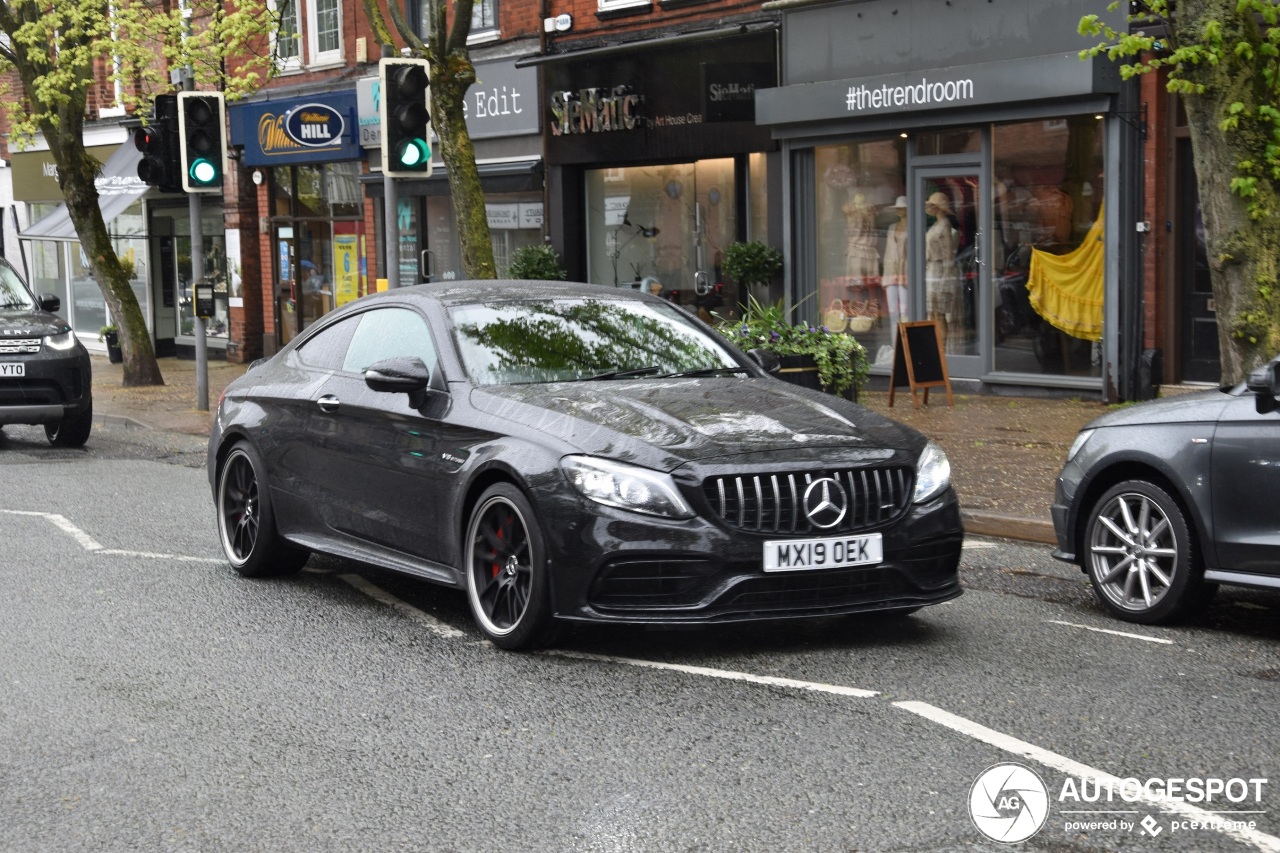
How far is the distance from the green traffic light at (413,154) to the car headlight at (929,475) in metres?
7.99

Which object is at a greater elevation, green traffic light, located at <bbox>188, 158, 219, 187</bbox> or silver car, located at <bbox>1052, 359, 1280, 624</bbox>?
green traffic light, located at <bbox>188, 158, 219, 187</bbox>

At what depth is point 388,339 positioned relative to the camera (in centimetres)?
806

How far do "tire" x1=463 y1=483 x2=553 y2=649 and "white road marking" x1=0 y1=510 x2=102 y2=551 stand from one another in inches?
148

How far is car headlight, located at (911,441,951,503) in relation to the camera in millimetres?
6703

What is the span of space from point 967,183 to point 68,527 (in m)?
10.8

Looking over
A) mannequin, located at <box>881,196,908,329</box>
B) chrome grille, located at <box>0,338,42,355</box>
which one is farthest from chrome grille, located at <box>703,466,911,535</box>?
mannequin, located at <box>881,196,908,329</box>

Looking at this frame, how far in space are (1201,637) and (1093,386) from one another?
33.3ft

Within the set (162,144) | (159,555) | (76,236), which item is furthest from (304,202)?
(159,555)

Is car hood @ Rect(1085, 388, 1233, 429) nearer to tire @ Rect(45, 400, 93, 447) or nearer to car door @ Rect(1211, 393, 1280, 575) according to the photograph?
car door @ Rect(1211, 393, 1280, 575)

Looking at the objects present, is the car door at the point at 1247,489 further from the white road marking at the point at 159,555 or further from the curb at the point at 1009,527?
the white road marking at the point at 159,555

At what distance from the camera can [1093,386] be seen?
1689cm

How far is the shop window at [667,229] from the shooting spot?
21016 mm

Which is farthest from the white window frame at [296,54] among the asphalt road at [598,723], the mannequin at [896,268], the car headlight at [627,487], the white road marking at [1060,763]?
the white road marking at [1060,763]

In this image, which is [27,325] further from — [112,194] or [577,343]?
[112,194]
